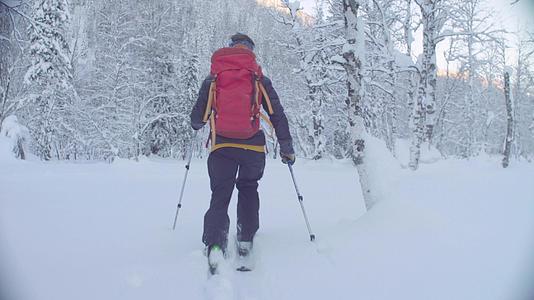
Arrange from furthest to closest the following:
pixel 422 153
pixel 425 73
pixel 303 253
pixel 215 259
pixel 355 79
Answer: pixel 422 153 → pixel 425 73 → pixel 355 79 → pixel 303 253 → pixel 215 259

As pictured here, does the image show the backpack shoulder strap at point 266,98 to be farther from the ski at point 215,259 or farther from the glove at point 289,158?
the ski at point 215,259

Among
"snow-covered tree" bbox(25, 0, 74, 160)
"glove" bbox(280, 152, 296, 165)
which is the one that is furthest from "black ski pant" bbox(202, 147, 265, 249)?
"snow-covered tree" bbox(25, 0, 74, 160)

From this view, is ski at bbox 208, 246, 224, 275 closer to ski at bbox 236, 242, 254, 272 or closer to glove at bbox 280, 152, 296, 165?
ski at bbox 236, 242, 254, 272

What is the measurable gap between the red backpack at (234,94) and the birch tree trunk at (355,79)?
1627 millimetres

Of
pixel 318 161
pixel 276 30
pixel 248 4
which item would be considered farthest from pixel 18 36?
pixel 248 4

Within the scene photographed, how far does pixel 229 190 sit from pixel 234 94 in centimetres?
98

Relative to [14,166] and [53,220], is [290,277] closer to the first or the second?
[53,220]

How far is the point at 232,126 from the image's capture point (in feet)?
12.2

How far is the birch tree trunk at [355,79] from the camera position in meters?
4.86

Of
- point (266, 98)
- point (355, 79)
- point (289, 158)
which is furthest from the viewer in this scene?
point (355, 79)

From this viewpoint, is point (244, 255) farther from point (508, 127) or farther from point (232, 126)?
point (508, 127)

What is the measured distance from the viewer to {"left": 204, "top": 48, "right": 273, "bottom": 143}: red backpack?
3.73 metres

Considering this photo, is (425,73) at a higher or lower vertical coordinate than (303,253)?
higher

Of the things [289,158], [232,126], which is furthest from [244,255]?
[232,126]
